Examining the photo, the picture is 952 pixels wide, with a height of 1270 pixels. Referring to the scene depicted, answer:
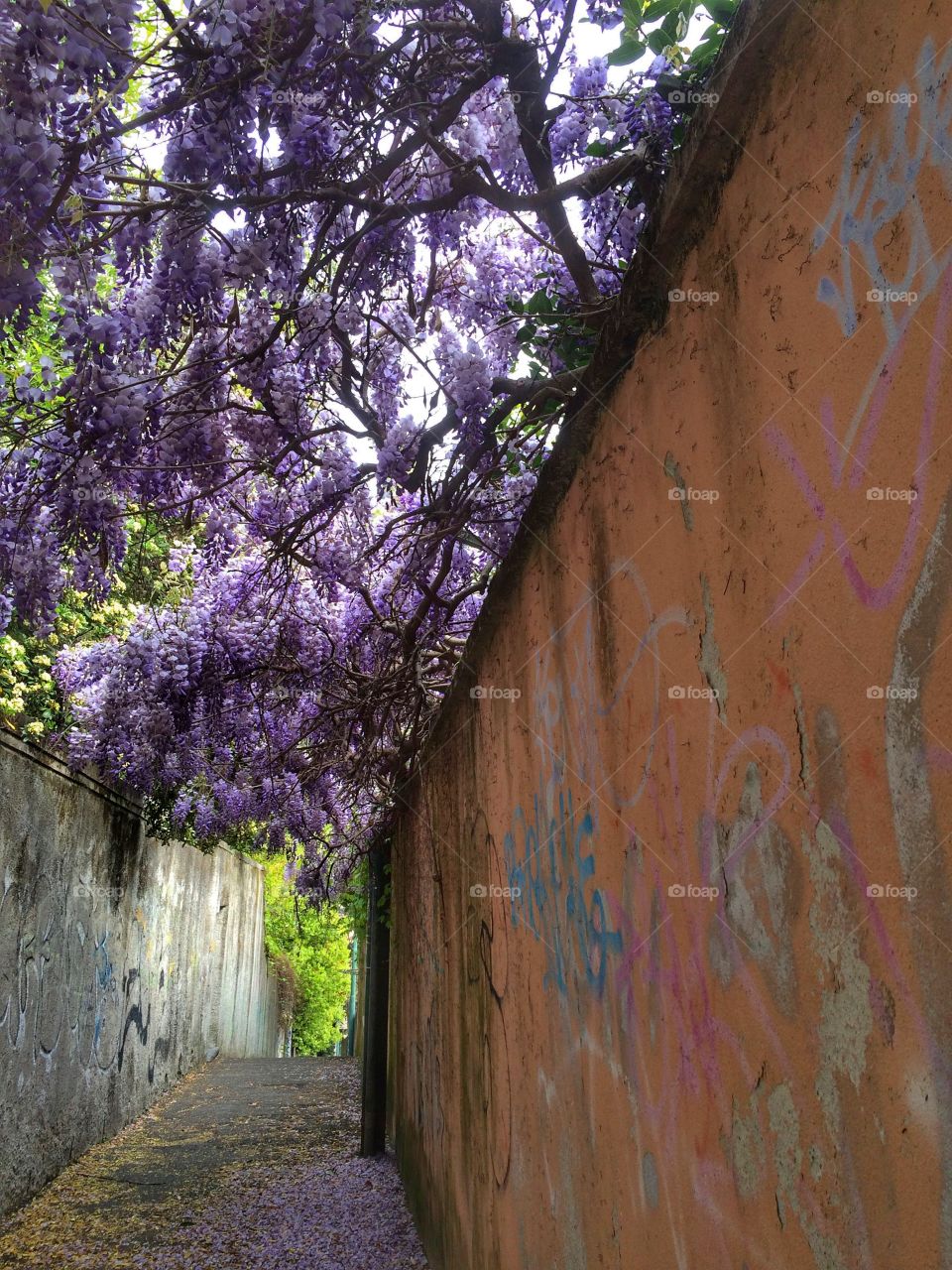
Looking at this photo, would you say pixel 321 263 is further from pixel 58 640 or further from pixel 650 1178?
pixel 58 640

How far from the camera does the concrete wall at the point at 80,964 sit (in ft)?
22.5

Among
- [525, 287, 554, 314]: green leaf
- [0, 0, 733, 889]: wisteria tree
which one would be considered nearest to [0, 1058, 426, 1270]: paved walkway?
[0, 0, 733, 889]: wisteria tree

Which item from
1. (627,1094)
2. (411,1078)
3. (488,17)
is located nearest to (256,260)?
(488,17)

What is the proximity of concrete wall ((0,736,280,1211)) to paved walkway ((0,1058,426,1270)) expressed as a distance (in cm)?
34

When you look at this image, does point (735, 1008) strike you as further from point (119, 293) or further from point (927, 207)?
point (119, 293)

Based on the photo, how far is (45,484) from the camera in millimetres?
5309

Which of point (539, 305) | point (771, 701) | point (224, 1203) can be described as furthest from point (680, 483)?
point (224, 1203)

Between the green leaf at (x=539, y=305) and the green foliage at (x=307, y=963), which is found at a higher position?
the green leaf at (x=539, y=305)

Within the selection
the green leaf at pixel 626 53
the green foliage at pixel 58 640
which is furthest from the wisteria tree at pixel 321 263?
the green foliage at pixel 58 640

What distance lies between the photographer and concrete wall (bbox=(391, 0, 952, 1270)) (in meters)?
1.11

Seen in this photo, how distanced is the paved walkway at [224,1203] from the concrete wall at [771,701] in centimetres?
356

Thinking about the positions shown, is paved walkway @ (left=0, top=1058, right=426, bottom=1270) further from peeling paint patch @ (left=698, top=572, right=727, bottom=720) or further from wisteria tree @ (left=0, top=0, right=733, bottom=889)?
peeling paint patch @ (left=698, top=572, right=727, bottom=720)

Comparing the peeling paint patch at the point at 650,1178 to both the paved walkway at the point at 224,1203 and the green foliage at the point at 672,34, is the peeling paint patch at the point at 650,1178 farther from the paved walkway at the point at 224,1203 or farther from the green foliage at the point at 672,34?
the paved walkway at the point at 224,1203

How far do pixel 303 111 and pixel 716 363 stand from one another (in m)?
3.02
